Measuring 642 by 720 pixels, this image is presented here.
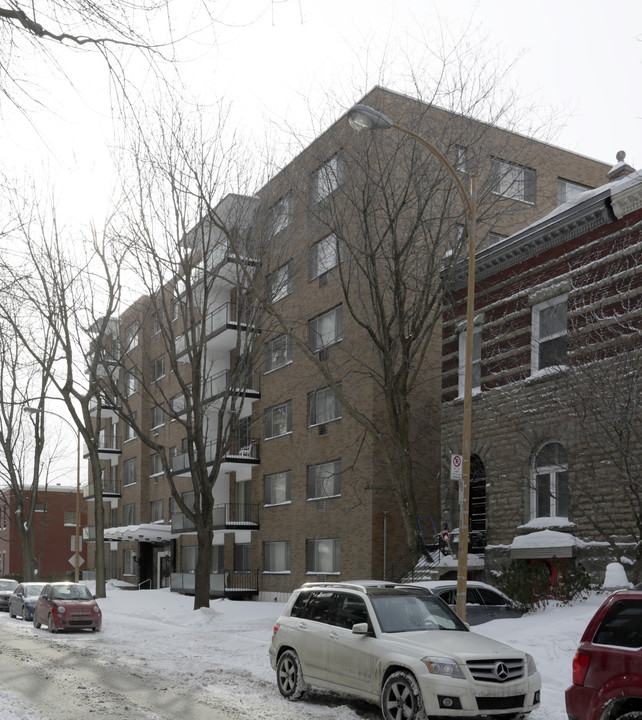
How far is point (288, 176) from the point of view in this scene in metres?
24.3

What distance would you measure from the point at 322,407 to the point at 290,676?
21.4m

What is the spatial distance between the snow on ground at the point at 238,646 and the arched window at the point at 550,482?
3545mm

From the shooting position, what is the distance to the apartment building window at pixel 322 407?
106ft

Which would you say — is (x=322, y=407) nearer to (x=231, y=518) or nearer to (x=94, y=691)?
(x=231, y=518)

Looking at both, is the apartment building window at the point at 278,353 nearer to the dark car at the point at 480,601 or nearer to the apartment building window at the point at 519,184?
the apartment building window at the point at 519,184

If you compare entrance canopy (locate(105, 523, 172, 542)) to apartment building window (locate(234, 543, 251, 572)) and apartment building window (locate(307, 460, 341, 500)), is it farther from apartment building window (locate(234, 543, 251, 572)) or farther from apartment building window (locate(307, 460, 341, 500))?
apartment building window (locate(307, 460, 341, 500))

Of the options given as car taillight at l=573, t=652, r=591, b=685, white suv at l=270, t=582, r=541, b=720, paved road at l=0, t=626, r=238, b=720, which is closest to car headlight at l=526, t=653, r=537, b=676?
white suv at l=270, t=582, r=541, b=720

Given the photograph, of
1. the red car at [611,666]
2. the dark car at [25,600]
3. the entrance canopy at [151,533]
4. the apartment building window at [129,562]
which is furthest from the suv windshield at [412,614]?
the apartment building window at [129,562]

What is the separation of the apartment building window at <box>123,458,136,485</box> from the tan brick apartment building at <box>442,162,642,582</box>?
32002mm

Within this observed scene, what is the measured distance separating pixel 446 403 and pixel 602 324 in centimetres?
783

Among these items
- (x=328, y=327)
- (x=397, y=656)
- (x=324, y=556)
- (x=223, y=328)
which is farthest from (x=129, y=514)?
(x=397, y=656)

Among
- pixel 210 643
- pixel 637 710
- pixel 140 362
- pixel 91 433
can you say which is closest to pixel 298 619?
pixel 637 710

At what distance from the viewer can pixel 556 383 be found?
67.9 ft

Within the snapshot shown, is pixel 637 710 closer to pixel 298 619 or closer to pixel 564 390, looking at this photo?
pixel 298 619
